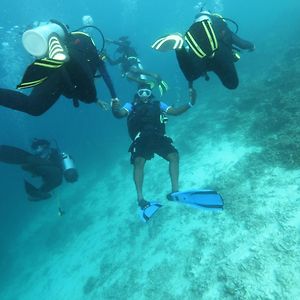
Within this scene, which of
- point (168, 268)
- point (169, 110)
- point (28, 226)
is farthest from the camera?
point (28, 226)

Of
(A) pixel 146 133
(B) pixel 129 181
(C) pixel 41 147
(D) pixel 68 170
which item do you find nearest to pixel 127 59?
(B) pixel 129 181

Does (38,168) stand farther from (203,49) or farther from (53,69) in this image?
(203,49)

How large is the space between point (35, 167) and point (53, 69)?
4.26 metres

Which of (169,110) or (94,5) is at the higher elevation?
(169,110)

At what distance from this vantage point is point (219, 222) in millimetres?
6391

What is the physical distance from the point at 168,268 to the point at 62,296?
3021 mm

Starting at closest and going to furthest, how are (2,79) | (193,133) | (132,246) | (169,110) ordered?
(169,110), (132,246), (193,133), (2,79)

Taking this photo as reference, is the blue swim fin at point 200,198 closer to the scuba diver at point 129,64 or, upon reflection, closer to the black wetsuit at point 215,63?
the black wetsuit at point 215,63

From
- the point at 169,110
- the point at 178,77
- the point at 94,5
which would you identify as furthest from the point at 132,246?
the point at 94,5

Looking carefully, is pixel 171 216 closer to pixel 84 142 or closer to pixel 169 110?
pixel 169 110

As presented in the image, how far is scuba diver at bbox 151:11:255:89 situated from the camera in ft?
14.0

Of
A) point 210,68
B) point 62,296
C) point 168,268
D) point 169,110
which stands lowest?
point 62,296

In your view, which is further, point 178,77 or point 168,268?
point 178,77

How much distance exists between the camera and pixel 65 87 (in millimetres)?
4586
